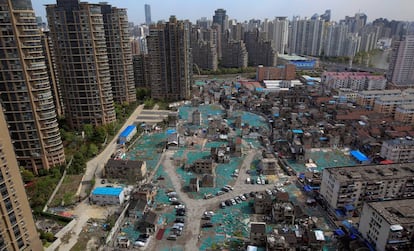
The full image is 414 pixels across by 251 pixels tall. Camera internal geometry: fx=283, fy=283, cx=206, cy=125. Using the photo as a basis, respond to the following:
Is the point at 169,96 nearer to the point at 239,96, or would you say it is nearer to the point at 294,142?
the point at 239,96

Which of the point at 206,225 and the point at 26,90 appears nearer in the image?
the point at 206,225

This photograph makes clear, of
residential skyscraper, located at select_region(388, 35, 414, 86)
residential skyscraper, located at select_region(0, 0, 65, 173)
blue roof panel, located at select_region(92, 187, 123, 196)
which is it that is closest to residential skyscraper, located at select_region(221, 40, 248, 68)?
residential skyscraper, located at select_region(388, 35, 414, 86)

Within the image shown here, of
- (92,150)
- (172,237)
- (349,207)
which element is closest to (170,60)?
(92,150)

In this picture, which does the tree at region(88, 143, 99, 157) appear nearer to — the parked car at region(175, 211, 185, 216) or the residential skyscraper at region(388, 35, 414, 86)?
the parked car at region(175, 211, 185, 216)

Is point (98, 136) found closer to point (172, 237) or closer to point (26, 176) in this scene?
point (26, 176)

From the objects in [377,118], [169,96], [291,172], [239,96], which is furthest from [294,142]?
[169,96]
